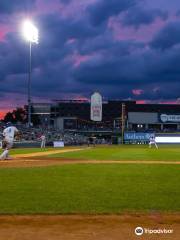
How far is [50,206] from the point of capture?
9977 millimetres

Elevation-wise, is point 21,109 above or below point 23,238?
above

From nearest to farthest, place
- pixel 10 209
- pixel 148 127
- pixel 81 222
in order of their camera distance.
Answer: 1. pixel 81 222
2. pixel 10 209
3. pixel 148 127

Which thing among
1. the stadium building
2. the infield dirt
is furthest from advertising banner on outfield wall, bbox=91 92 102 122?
the infield dirt

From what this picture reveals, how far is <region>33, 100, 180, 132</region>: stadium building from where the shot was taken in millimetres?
112688

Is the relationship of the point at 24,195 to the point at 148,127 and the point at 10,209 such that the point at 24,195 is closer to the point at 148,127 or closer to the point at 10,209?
the point at 10,209

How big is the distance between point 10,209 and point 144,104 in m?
124

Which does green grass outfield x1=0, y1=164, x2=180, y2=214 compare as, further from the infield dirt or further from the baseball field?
the infield dirt

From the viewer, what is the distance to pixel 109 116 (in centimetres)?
13125

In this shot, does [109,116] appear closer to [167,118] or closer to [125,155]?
[167,118]

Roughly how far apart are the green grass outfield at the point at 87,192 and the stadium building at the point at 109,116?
93011 mm

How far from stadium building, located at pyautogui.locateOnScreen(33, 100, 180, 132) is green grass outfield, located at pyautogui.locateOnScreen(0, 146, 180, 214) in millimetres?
93011

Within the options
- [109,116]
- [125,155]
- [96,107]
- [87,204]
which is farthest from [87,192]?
[109,116]

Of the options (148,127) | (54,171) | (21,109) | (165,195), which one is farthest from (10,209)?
(21,109)

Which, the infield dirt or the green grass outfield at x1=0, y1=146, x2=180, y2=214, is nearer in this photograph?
the infield dirt
